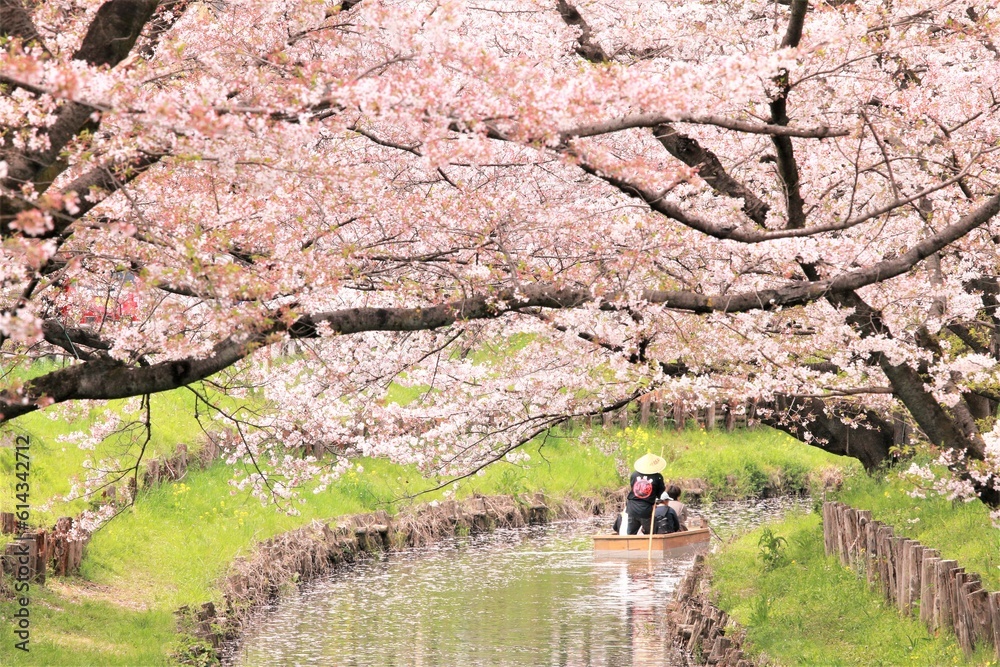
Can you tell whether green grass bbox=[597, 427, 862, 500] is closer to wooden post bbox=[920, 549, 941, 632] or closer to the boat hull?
the boat hull

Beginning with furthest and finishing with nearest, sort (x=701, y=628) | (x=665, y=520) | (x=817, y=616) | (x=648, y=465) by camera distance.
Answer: (x=648, y=465) → (x=665, y=520) → (x=701, y=628) → (x=817, y=616)

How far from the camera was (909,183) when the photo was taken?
9875mm

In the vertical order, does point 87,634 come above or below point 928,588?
below

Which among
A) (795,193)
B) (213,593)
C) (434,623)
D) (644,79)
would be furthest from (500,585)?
(644,79)

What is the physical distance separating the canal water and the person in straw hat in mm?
702

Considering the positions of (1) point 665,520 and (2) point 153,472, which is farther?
(1) point 665,520

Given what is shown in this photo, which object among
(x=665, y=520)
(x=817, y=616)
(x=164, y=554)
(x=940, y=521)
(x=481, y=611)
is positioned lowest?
(x=481, y=611)

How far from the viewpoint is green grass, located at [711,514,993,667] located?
8.62 meters

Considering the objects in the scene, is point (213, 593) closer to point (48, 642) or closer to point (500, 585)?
point (48, 642)

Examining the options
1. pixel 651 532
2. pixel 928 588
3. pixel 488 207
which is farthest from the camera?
pixel 651 532

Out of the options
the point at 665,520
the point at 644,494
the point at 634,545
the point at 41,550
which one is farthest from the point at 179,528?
the point at 665,520

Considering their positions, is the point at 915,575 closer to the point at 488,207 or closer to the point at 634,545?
the point at 488,207

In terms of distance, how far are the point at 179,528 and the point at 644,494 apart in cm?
725

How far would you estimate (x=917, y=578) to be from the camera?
9.19 metres
